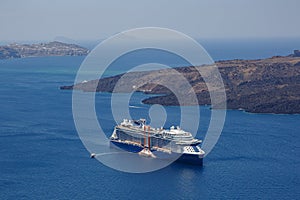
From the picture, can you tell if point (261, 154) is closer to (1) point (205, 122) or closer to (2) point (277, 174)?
(2) point (277, 174)

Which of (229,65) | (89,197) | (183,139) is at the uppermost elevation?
(229,65)

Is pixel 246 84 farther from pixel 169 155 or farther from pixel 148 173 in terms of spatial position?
pixel 148 173

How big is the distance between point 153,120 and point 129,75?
2575cm

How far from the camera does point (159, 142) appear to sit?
29.6 meters

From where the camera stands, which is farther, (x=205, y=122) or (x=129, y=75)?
(x=129, y=75)

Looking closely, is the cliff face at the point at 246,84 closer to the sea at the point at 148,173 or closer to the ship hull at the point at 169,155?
the sea at the point at 148,173

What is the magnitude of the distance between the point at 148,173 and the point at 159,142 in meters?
3.88

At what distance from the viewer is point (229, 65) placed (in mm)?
64125

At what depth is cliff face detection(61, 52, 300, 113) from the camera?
4703cm

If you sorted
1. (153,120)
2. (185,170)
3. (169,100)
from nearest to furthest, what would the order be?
(185,170) < (153,120) < (169,100)

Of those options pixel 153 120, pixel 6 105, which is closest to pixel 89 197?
pixel 153 120

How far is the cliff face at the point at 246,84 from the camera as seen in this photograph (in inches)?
1852

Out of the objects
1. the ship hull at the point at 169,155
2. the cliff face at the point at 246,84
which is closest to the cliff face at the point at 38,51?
the cliff face at the point at 246,84

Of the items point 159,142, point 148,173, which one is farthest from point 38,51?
point 148,173
